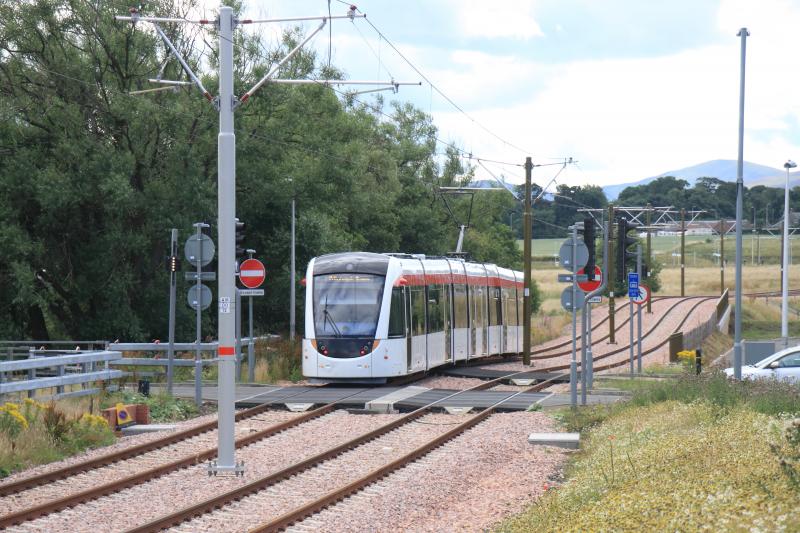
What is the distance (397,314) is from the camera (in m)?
27.5

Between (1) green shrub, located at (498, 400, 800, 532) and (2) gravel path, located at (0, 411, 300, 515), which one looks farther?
(2) gravel path, located at (0, 411, 300, 515)

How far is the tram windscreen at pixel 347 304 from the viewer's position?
27031 mm

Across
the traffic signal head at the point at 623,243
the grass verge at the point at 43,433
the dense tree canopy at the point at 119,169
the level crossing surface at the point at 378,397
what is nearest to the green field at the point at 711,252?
the dense tree canopy at the point at 119,169

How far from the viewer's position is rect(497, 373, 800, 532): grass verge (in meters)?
8.61

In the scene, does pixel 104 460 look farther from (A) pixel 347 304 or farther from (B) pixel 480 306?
(B) pixel 480 306

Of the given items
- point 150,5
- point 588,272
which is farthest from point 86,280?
point 588,272

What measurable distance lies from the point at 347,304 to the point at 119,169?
1312cm

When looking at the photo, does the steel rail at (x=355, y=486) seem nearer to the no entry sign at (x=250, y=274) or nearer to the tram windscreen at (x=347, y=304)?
the tram windscreen at (x=347, y=304)

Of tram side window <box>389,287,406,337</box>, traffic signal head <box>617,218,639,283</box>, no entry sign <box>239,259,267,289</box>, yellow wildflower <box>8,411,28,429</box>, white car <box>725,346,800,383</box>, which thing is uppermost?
traffic signal head <box>617,218,639,283</box>

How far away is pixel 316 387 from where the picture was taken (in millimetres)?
27984

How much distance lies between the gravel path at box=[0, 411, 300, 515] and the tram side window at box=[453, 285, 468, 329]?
12.2 metres

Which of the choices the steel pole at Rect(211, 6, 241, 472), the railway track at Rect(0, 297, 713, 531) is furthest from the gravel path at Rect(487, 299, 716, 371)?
the steel pole at Rect(211, 6, 241, 472)

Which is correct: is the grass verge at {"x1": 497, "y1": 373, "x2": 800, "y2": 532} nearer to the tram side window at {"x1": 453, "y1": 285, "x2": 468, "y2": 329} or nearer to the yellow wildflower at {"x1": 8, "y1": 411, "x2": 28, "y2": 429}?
the yellow wildflower at {"x1": 8, "y1": 411, "x2": 28, "y2": 429}

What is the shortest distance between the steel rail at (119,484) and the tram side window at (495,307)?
700 inches
